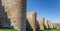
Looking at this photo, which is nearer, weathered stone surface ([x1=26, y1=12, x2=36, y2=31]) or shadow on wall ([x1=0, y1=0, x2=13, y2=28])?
shadow on wall ([x1=0, y1=0, x2=13, y2=28])

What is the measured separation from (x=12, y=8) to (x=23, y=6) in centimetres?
102

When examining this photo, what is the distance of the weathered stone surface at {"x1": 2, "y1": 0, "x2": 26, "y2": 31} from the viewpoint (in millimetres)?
17475

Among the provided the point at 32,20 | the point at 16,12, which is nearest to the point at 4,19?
the point at 16,12

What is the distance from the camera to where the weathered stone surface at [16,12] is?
17475 millimetres

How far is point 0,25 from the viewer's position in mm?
16672

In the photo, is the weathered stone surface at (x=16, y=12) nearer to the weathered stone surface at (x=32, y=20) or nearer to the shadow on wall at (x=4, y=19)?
the shadow on wall at (x=4, y=19)

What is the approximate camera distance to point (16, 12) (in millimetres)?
17562

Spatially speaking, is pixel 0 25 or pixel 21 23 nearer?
pixel 0 25

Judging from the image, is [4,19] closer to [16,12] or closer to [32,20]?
[16,12]

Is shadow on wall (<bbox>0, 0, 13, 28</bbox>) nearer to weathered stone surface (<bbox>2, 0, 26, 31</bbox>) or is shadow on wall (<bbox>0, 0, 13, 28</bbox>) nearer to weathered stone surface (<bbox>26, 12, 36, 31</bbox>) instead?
weathered stone surface (<bbox>2, 0, 26, 31</bbox>)

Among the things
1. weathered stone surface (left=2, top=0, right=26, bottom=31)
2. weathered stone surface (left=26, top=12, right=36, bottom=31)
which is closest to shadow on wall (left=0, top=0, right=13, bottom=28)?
weathered stone surface (left=2, top=0, right=26, bottom=31)

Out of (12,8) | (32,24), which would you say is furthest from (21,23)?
(32,24)

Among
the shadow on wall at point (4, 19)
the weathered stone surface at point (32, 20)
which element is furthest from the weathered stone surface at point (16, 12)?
the weathered stone surface at point (32, 20)

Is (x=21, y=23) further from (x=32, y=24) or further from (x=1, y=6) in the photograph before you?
(x=32, y=24)
